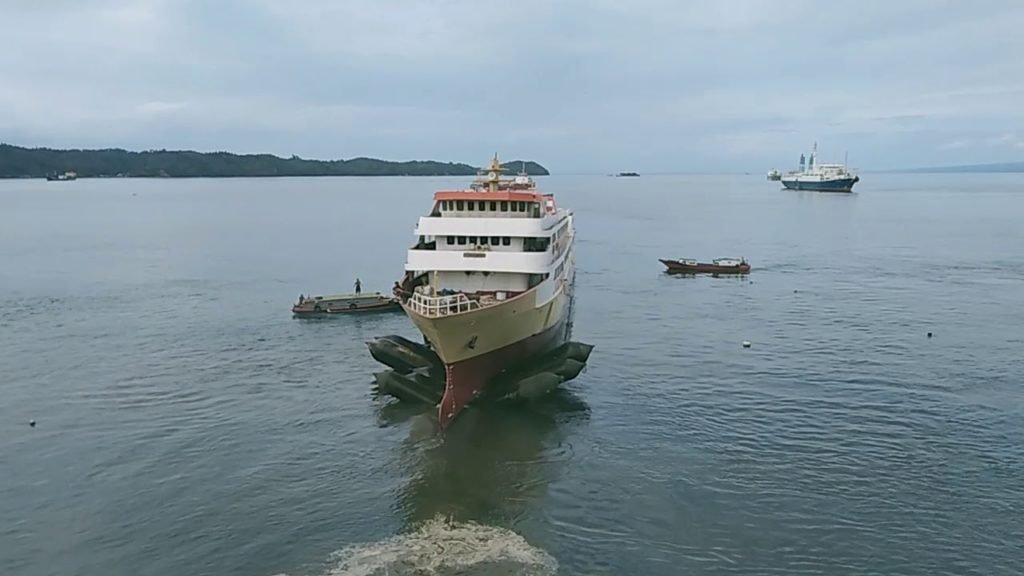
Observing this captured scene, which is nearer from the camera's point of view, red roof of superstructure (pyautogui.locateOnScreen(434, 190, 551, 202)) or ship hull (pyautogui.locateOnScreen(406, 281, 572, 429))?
ship hull (pyautogui.locateOnScreen(406, 281, 572, 429))

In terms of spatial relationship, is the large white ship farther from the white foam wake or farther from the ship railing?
the white foam wake

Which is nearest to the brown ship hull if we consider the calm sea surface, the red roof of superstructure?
the calm sea surface

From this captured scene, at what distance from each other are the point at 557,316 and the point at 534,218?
5520 millimetres

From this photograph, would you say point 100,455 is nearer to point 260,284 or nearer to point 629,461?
point 629,461

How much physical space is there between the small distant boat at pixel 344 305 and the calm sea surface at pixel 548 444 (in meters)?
2.00

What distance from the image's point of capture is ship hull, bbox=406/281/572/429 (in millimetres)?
32781

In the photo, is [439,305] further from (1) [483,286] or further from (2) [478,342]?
(1) [483,286]

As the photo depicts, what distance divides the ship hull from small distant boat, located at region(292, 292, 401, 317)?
68.3 feet

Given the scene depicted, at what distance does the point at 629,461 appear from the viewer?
29.3m

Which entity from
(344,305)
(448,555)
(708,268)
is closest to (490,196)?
(344,305)

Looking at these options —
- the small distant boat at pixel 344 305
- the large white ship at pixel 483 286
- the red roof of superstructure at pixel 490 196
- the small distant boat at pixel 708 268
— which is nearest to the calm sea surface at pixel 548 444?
the small distant boat at pixel 344 305

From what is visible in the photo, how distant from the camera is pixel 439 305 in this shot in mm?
33125

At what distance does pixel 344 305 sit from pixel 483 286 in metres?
21.2

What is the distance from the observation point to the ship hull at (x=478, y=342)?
32781 millimetres
